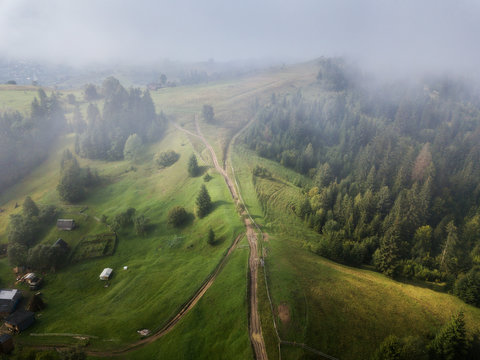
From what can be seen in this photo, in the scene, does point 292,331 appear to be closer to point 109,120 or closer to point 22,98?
point 109,120

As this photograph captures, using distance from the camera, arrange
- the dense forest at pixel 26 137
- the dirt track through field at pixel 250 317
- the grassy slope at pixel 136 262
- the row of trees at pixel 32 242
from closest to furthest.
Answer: the dirt track through field at pixel 250 317
the grassy slope at pixel 136 262
the row of trees at pixel 32 242
the dense forest at pixel 26 137

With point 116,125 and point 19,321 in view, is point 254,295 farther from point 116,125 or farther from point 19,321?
point 116,125

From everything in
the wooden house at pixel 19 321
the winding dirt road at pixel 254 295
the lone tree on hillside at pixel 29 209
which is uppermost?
the lone tree on hillside at pixel 29 209

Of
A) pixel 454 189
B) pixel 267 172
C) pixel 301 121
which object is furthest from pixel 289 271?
pixel 301 121

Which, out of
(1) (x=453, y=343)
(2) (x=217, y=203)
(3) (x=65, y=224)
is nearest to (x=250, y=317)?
(1) (x=453, y=343)

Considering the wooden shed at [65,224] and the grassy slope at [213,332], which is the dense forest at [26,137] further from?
the grassy slope at [213,332]

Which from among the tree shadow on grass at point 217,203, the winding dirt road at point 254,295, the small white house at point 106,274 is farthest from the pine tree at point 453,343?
the small white house at point 106,274

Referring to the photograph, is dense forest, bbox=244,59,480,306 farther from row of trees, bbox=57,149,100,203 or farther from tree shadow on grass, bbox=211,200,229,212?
row of trees, bbox=57,149,100,203

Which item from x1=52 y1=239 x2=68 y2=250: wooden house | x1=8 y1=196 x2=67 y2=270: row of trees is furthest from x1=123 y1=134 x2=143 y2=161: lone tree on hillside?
x1=52 y1=239 x2=68 y2=250: wooden house
